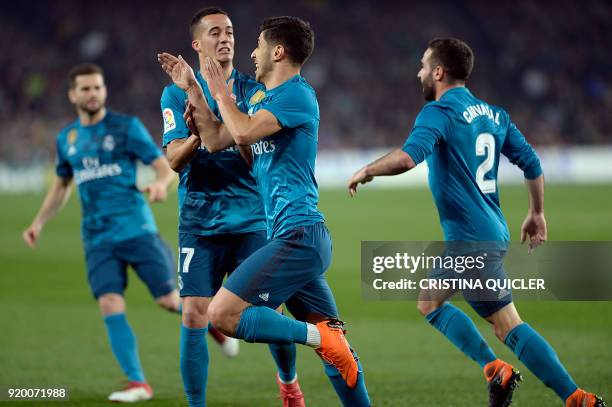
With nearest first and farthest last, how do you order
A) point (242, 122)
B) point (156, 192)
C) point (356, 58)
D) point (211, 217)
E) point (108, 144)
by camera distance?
point (242, 122)
point (211, 217)
point (156, 192)
point (108, 144)
point (356, 58)

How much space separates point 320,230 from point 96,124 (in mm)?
2938

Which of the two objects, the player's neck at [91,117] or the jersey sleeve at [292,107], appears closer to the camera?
the jersey sleeve at [292,107]

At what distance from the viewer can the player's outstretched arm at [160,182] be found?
6125 mm

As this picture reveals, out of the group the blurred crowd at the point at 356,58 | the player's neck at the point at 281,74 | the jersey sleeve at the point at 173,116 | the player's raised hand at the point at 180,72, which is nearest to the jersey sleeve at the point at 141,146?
the jersey sleeve at the point at 173,116

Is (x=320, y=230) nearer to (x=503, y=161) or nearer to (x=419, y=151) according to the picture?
(x=419, y=151)

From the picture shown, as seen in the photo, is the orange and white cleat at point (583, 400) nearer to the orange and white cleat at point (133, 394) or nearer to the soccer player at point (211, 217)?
the soccer player at point (211, 217)

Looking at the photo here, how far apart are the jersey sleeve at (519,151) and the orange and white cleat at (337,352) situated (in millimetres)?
1466

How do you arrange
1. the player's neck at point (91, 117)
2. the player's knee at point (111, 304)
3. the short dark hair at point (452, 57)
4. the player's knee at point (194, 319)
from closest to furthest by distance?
the short dark hair at point (452, 57), the player's knee at point (194, 319), the player's knee at point (111, 304), the player's neck at point (91, 117)

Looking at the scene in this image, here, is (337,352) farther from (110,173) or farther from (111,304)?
(110,173)

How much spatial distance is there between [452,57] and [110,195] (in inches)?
114

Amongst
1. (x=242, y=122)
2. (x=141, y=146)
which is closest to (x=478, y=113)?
(x=242, y=122)

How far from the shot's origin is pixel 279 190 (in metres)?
4.45

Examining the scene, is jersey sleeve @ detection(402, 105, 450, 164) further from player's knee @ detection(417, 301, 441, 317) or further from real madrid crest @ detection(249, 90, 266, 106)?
player's knee @ detection(417, 301, 441, 317)

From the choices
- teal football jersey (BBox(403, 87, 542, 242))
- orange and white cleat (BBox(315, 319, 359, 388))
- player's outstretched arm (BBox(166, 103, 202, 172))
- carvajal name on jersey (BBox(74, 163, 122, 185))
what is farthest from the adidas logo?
carvajal name on jersey (BBox(74, 163, 122, 185))
